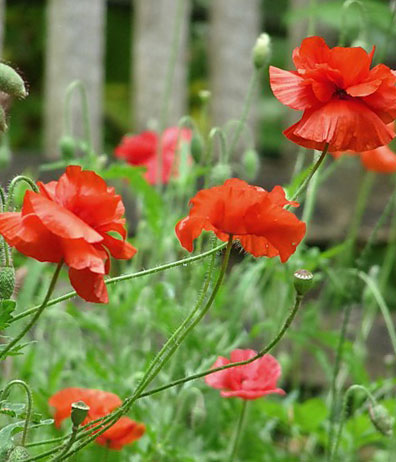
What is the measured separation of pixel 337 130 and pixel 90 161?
0.97m

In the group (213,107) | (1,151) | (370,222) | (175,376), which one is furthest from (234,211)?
(370,222)

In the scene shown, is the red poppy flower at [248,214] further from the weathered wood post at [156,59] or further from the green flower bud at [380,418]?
the weathered wood post at [156,59]

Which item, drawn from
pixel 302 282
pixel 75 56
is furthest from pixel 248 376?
pixel 75 56

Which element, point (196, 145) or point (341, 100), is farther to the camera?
point (196, 145)

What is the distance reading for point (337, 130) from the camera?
0.81 meters

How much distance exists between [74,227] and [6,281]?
0.42 feet

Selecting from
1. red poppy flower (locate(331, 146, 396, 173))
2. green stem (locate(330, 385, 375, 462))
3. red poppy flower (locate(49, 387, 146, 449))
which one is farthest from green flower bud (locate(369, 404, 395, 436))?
red poppy flower (locate(331, 146, 396, 173))

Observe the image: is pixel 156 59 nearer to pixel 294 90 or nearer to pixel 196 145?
pixel 196 145

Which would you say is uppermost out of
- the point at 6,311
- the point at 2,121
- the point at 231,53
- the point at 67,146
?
the point at 2,121

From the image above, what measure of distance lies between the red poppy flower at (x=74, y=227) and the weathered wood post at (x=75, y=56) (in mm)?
2126

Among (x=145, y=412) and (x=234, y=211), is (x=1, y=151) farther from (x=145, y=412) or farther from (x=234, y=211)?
(x=234, y=211)

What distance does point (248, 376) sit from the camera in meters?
1.23

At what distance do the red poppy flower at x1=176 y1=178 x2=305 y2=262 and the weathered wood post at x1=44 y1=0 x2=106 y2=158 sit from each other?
6.97 ft

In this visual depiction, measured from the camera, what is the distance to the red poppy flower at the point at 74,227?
726 mm
